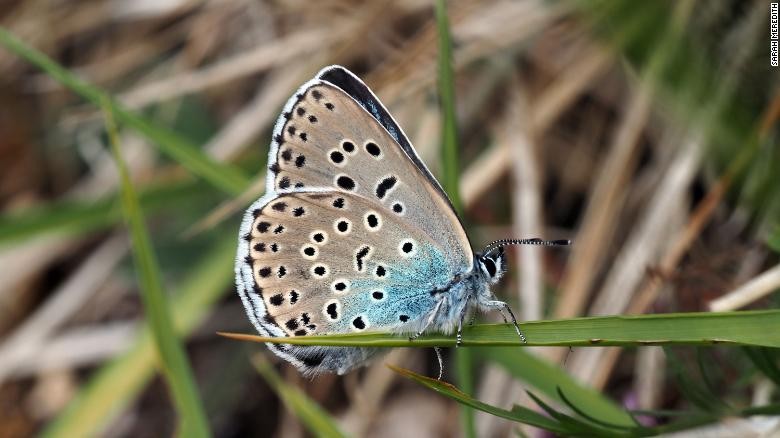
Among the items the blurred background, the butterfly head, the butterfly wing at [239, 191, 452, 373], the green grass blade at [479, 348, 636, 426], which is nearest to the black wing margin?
the butterfly wing at [239, 191, 452, 373]

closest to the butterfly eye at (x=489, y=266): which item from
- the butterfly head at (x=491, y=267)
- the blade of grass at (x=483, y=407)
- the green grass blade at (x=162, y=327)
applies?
the butterfly head at (x=491, y=267)

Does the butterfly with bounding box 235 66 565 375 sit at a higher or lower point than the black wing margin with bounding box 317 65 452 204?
lower

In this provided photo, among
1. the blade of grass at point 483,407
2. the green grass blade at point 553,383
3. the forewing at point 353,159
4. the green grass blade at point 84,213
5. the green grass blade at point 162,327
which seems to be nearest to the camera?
the blade of grass at point 483,407

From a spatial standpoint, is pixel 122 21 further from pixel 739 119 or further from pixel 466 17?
pixel 739 119

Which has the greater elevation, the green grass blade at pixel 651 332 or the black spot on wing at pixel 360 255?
the black spot on wing at pixel 360 255

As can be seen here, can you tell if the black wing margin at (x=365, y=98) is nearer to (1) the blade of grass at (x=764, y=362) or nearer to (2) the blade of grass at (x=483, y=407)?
(2) the blade of grass at (x=483, y=407)

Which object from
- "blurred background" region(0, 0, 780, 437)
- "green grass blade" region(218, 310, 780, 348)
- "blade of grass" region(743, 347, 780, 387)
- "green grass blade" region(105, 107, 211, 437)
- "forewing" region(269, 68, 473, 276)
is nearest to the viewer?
"green grass blade" region(218, 310, 780, 348)

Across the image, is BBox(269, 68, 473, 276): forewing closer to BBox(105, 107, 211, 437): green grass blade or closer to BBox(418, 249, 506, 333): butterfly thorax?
BBox(418, 249, 506, 333): butterfly thorax
